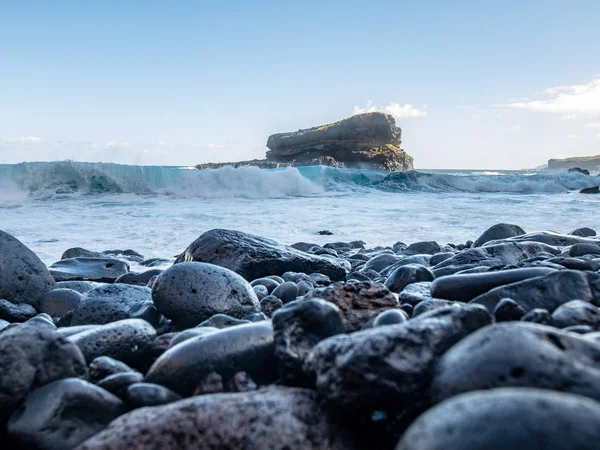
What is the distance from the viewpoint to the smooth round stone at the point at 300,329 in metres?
1.48

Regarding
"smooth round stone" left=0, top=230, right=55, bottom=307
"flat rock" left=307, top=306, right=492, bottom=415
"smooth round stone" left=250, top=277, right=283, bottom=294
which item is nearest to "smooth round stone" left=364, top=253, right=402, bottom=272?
"smooth round stone" left=250, top=277, right=283, bottom=294

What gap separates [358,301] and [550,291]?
0.70 meters

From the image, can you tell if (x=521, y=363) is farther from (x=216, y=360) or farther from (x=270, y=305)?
(x=270, y=305)

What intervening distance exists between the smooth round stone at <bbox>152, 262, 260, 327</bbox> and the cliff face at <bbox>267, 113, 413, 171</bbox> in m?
50.9

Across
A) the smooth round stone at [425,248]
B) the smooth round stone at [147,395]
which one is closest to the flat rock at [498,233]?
the smooth round stone at [425,248]

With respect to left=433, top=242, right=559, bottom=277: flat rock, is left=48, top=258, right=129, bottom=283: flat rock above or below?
below

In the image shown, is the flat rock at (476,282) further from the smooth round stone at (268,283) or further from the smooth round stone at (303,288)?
the smooth round stone at (268,283)

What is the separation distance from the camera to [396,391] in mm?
1177

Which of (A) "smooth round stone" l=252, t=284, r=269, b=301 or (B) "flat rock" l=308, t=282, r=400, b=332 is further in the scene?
(A) "smooth round stone" l=252, t=284, r=269, b=301

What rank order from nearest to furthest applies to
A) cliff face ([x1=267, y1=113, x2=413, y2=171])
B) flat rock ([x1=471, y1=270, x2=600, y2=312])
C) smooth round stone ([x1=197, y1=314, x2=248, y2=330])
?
flat rock ([x1=471, y1=270, x2=600, y2=312]) < smooth round stone ([x1=197, y1=314, x2=248, y2=330]) < cliff face ([x1=267, y1=113, x2=413, y2=171])

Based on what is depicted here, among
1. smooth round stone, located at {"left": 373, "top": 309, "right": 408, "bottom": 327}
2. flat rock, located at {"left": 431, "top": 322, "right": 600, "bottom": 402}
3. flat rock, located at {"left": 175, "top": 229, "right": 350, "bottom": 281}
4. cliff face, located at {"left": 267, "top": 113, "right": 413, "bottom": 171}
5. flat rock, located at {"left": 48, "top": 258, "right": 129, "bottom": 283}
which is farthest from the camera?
cliff face, located at {"left": 267, "top": 113, "right": 413, "bottom": 171}

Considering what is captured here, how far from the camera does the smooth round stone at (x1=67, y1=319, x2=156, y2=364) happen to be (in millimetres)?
1960

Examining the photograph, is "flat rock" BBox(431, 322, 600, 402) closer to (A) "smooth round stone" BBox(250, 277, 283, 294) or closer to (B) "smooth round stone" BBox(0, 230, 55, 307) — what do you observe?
(A) "smooth round stone" BBox(250, 277, 283, 294)

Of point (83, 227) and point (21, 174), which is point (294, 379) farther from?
point (21, 174)
